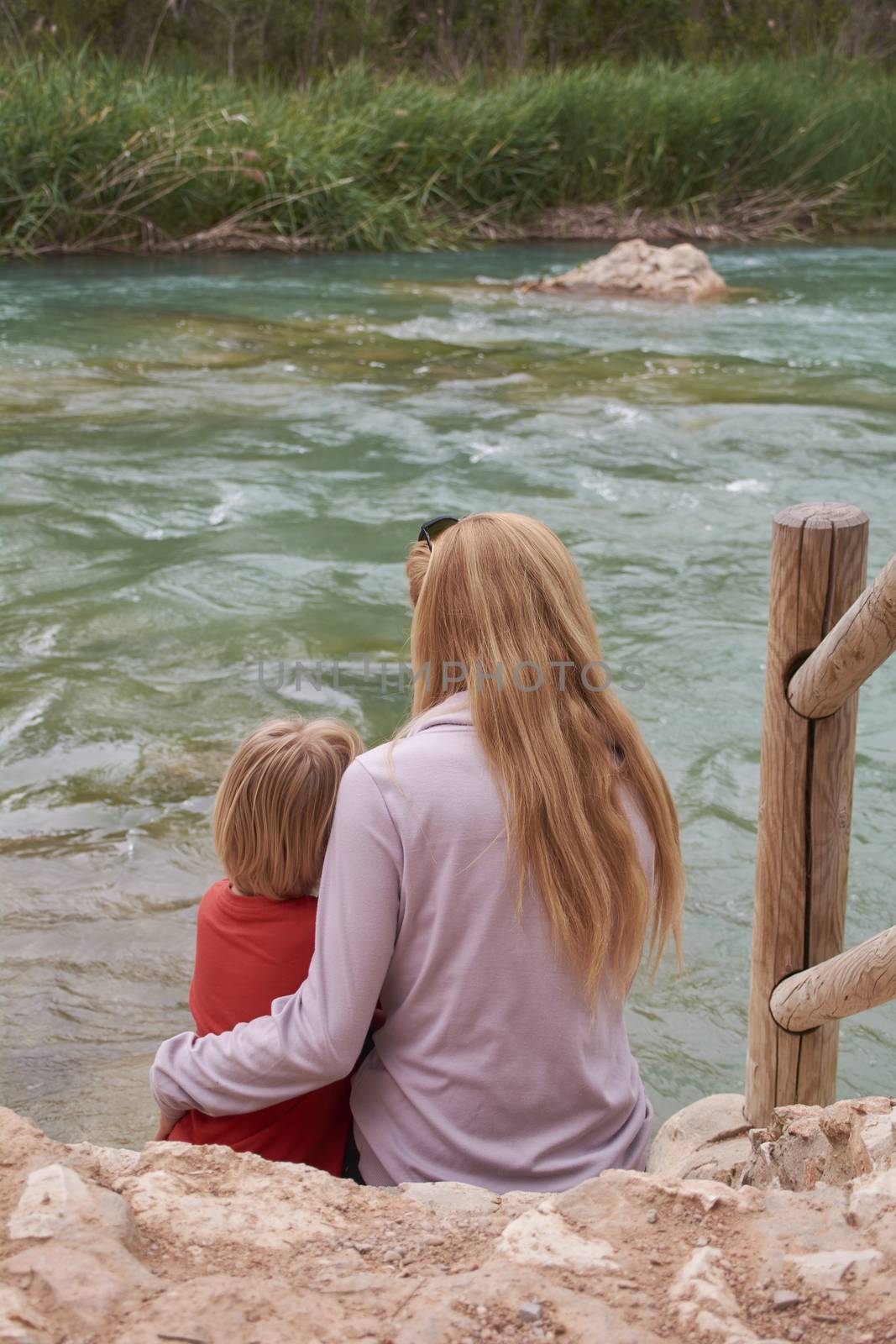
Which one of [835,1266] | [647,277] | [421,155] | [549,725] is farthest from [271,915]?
[421,155]

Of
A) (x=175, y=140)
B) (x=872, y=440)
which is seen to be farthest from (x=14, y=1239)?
(x=175, y=140)

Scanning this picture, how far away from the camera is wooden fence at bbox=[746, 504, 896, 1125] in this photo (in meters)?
1.74

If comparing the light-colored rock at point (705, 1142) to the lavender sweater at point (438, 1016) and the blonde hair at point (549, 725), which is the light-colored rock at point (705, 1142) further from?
the blonde hair at point (549, 725)

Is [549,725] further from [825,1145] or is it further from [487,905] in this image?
[825,1145]

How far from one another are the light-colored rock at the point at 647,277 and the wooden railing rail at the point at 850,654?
384 inches

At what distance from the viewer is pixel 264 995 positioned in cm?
193

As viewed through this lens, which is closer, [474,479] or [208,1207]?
[208,1207]

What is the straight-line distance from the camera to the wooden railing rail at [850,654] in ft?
5.38

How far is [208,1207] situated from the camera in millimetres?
1561

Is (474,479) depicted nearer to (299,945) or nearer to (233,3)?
(299,945)

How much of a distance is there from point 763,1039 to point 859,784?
188 centimetres

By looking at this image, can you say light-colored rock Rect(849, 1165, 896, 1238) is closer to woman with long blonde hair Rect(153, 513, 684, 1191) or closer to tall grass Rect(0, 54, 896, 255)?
woman with long blonde hair Rect(153, 513, 684, 1191)

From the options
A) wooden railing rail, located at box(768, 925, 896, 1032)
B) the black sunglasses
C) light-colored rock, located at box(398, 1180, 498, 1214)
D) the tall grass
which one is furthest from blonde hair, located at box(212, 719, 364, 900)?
the tall grass

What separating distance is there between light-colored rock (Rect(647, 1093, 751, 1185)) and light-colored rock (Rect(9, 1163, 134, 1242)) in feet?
2.95
